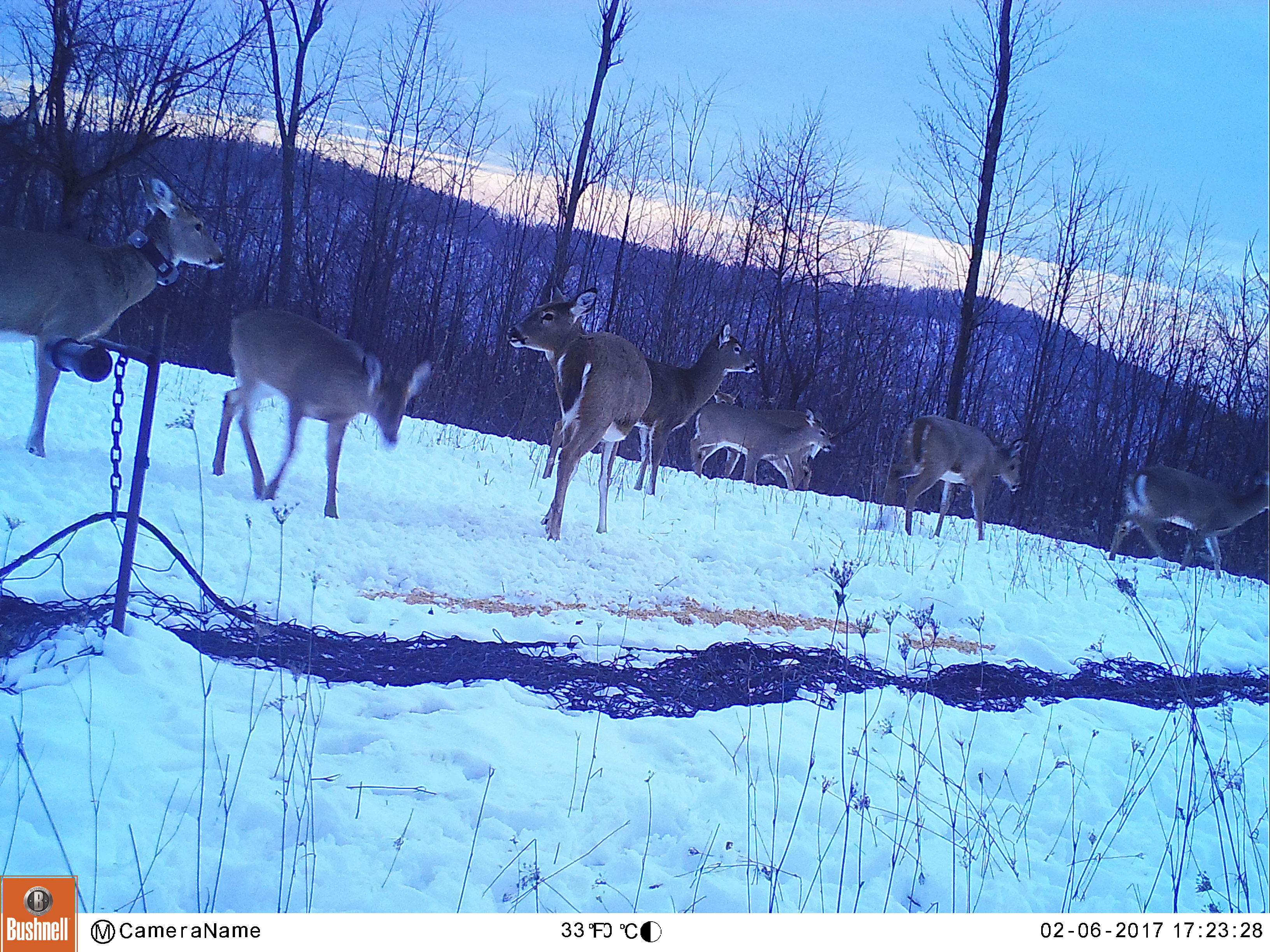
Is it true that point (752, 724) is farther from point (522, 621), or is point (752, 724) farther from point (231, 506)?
point (231, 506)

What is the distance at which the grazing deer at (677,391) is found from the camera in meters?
10.2

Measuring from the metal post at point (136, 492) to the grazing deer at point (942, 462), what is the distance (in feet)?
27.6

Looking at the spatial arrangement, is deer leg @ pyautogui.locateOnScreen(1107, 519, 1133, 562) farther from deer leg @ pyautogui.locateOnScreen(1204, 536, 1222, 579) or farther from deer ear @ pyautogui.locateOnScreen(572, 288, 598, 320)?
deer ear @ pyautogui.locateOnScreen(572, 288, 598, 320)

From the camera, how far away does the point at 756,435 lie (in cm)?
1585

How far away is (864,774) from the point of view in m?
3.27

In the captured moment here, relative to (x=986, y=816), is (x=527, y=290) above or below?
above

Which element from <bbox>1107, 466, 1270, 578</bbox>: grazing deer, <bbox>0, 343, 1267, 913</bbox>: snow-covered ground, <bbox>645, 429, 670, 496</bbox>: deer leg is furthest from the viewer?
<bbox>1107, 466, 1270, 578</bbox>: grazing deer

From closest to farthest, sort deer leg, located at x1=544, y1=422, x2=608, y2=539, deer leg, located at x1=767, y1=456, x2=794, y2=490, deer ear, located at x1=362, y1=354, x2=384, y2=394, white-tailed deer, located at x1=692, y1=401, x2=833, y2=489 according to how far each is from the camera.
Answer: deer ear, located at x1=362, y1=354, x2=384, y2=394 → deer leg, located at x1=544, y1=422, x2=608, y2=539 → white-tailed deer, located at x1=692, y1=401, x2=833, y2=489 → deer leg, located at x1=767, y1=456, x2=794, y2=490

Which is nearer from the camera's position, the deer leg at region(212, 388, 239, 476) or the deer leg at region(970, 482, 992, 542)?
the deer leg at region(212, 388, 239, 476)

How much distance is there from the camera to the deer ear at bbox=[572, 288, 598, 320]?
26.2ft

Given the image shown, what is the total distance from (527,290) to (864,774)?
800 inches

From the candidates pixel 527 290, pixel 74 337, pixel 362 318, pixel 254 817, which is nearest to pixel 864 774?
pixel 254 817
